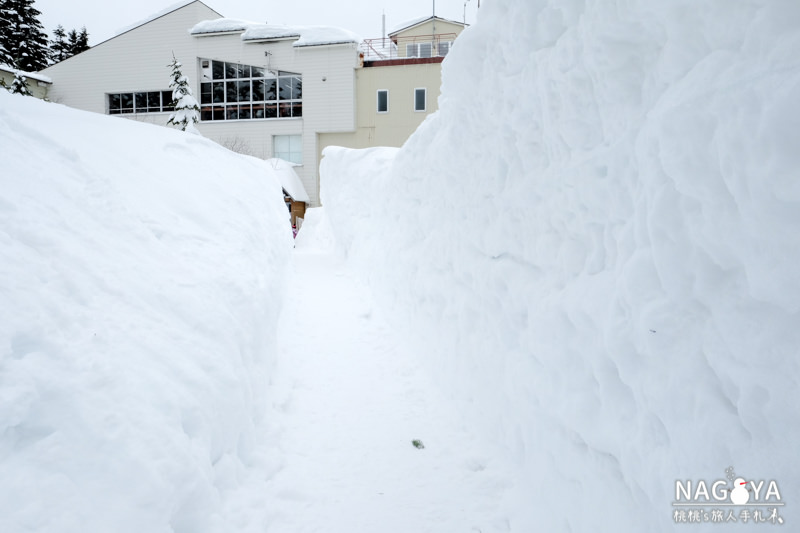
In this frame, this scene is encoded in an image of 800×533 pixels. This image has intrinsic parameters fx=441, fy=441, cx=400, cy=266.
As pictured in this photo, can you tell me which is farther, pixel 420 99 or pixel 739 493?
pixel 420 99

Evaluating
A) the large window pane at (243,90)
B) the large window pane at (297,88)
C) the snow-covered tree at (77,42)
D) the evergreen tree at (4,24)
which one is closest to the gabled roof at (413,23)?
the large window pane at (297,88)

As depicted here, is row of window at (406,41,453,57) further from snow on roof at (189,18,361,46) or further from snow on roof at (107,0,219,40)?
snow on roof at (107,0,219,40)

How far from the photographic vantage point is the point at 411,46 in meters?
26.6

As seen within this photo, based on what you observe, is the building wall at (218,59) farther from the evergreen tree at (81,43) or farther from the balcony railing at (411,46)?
the evergreen tree at (81,43)

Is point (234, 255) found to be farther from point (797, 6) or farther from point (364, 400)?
point (797, 6)

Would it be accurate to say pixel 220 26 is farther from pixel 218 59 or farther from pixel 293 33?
pixel 293 33

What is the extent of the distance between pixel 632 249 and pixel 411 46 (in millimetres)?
27943

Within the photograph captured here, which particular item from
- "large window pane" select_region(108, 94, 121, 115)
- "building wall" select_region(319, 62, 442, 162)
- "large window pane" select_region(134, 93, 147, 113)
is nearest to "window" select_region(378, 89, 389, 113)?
"building wall" select_region(319, 62, 442, 162)

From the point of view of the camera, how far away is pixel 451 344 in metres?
4.63

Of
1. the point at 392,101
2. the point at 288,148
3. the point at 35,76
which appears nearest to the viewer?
the point at 392,101

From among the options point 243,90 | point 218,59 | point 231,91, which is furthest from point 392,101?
point 218,59

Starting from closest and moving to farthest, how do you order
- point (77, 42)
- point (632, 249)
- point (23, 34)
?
1. point (632, 249)
2. point (23, 34)
3. point (77, 42)

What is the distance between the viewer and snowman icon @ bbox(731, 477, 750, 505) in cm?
139

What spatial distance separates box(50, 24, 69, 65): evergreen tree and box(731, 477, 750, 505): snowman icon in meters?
51.8
